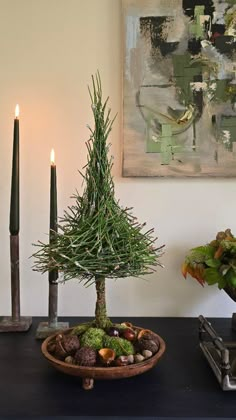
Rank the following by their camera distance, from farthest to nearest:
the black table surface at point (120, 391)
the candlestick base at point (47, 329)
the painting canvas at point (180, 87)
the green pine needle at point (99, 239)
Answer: the painting canvas at point (180, 87), the candlestick base at point (47, 329), the green pine needle at point (99, 239), the black table surface at point (120, 391)

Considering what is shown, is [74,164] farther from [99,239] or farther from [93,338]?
[93,338]

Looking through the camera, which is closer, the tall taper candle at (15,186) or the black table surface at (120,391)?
the black table surface at (120,391)

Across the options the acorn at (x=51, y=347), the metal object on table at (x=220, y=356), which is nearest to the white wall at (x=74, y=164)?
the metal object on table at (x=220, y=356)

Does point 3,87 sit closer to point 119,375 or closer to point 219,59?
point 219,59

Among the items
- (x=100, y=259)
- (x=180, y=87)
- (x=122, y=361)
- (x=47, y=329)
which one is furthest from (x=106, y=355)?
(x=180, y=87)

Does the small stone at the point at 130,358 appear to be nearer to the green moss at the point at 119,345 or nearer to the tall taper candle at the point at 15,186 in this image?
the green moss at the point at 119,345

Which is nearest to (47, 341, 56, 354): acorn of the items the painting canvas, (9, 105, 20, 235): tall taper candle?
(9, 105, 20, 235): tall taper candle

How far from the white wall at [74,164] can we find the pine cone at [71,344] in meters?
0.37

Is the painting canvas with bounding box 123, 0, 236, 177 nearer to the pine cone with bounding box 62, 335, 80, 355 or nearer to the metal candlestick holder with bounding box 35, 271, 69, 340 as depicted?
the metal candlestick holder with bounding box 35, 271, 69, 340

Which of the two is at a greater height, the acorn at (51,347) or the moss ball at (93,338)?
the moss ball at (93,338)

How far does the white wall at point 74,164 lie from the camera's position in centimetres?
109

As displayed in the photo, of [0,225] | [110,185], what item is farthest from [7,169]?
[110,185]

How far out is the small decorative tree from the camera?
2.50ft

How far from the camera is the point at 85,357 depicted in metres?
0.72
